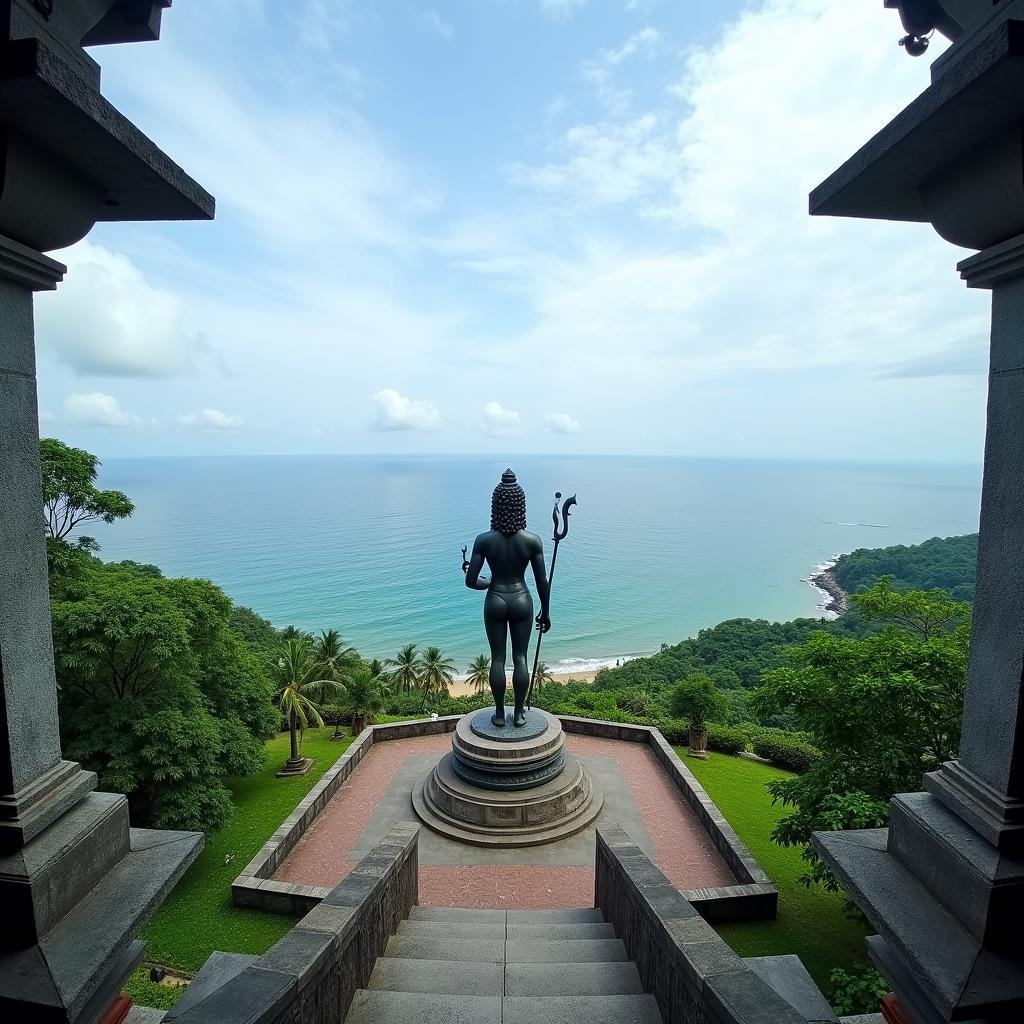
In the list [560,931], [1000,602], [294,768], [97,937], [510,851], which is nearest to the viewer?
[97,937]

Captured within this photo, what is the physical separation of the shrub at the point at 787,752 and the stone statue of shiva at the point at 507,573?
372 inches

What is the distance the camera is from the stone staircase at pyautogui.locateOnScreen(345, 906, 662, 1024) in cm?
405

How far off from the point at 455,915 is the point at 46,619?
212 inches

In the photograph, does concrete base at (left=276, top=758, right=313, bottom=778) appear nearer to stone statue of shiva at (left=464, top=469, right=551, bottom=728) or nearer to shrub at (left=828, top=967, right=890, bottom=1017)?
stone statue of shiva at (left=464, top=469, right=551, bottom=728)

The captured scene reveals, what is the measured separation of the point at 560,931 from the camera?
20.0 feet

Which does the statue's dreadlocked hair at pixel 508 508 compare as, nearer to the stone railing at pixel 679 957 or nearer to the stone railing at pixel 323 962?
the stone railing at pixel 679 957

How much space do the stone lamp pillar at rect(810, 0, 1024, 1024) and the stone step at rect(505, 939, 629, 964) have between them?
2615 millimetres

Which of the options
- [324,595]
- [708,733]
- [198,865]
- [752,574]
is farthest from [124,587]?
[752,574]

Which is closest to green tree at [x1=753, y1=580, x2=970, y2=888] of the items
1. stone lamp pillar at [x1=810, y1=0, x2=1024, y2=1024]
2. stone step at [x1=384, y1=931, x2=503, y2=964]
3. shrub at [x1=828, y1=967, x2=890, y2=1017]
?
shrub at [x1=828, y1=967, x2=890, y2=1017]

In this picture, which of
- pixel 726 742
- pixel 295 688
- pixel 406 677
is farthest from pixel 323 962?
pixel 406 677

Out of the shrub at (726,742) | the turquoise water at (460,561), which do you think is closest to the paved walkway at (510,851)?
the shrub at (726,742)

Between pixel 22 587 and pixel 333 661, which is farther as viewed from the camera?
pixel 333 661

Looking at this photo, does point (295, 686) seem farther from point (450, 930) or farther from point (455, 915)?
point (450, 930)

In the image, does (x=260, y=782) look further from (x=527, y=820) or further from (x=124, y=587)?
(x=527, y=820)
